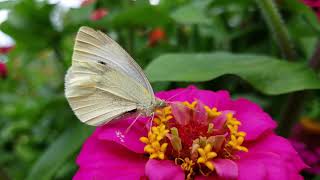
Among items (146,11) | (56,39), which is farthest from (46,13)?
(146,11)

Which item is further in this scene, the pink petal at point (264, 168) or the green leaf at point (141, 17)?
the green leaf at point (141, 17)

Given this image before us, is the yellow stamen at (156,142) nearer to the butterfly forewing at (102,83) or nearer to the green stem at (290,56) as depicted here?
the butterfly forewing at (102,83)

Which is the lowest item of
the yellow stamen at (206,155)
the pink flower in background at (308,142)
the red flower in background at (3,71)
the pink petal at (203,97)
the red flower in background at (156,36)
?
the red flower in background at (3,71)

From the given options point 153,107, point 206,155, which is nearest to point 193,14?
point 153,107

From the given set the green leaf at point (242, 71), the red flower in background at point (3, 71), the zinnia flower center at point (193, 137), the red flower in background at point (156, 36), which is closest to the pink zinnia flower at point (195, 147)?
the zinnia flower center at point (193, 137)

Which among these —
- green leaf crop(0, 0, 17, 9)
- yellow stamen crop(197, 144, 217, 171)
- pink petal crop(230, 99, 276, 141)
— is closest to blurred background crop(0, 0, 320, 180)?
green leaf crop(0, 0, 17, 9)

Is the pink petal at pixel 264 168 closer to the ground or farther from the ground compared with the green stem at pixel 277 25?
closer to the ground

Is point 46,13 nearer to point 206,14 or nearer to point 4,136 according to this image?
point 206,14
